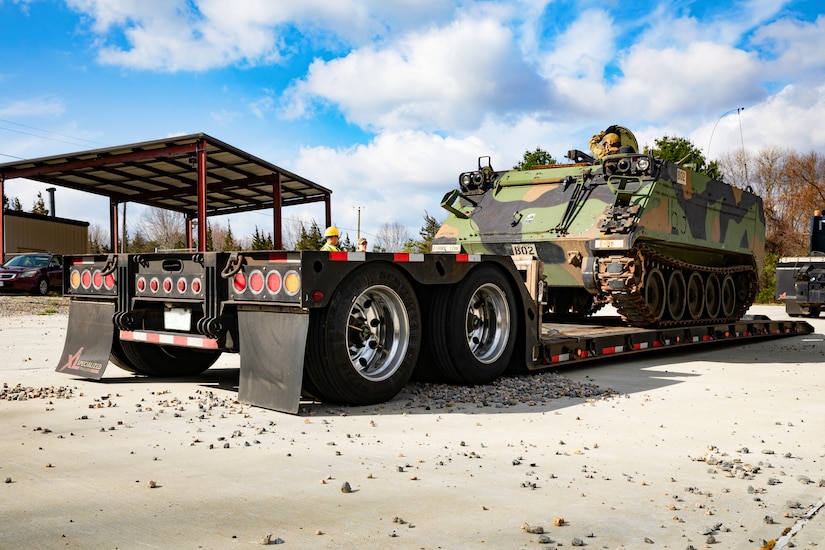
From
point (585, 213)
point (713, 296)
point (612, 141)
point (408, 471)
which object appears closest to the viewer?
point (408, 471)

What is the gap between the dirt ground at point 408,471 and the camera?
3.22 meters

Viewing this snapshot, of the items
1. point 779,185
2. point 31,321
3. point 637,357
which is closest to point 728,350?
point 637,357

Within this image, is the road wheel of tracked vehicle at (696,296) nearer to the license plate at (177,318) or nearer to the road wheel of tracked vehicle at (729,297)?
the road wheel of tracked vehicle at (729,297)

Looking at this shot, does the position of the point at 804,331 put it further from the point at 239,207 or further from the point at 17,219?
the point at 17,219

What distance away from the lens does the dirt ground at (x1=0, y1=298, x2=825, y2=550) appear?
322 centimetres

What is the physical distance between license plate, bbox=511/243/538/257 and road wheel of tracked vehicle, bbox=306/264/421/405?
4.63 meters

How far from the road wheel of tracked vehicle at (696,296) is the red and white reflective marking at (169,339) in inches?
324

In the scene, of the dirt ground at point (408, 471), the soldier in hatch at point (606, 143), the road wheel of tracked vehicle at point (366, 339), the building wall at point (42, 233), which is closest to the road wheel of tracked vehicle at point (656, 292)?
the soldier in hatch at point (606, 143)

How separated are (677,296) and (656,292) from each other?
80 centimetres

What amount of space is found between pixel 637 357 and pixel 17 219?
1212 inches

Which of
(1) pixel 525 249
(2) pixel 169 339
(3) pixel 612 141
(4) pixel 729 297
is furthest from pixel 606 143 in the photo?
(2) pixel 169 339

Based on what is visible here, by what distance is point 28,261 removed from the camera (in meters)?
24.8

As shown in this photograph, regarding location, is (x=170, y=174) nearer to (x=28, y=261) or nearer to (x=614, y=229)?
(x=28, y=261)

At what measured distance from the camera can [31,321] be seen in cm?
1538
